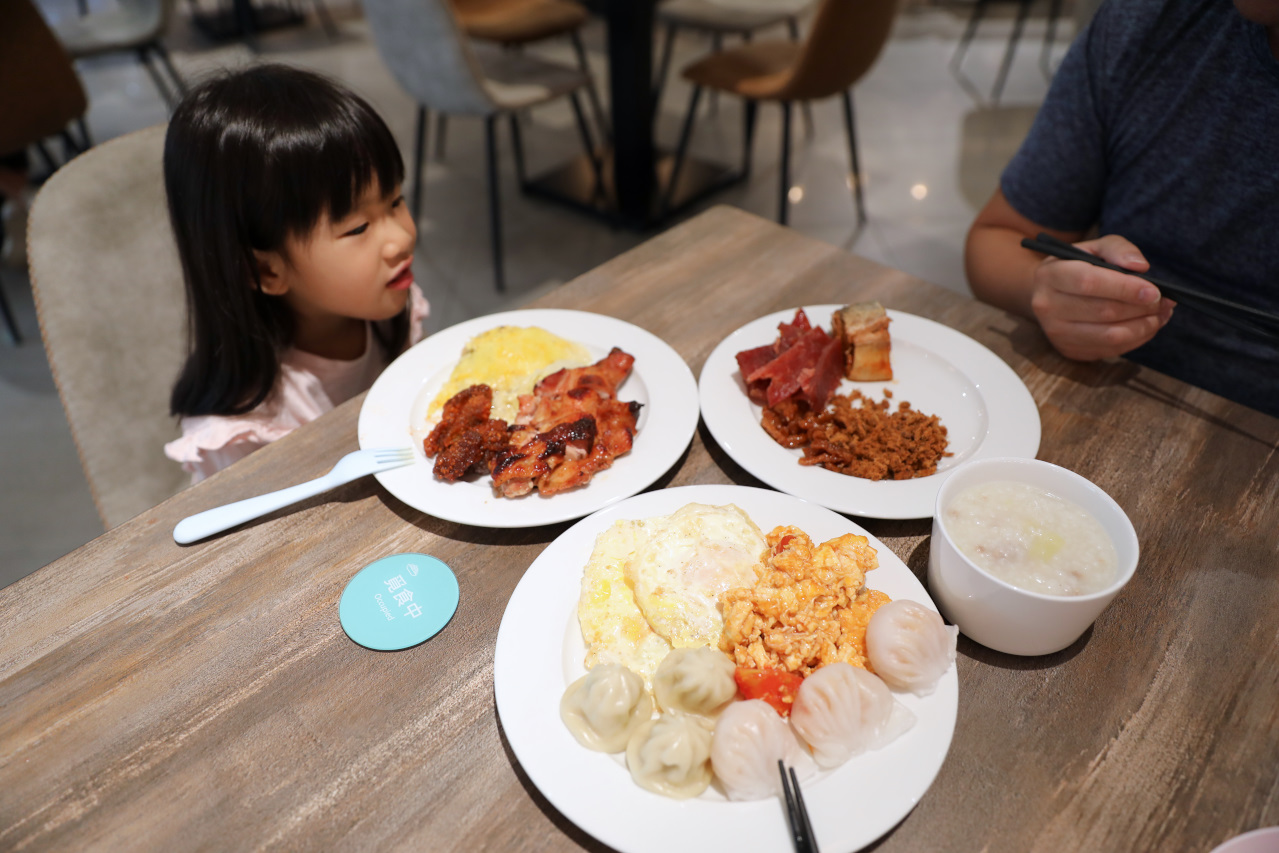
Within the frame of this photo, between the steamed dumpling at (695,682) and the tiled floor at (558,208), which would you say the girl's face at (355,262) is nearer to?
the steamed dumpling at (695,682)

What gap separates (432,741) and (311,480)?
0.46 m

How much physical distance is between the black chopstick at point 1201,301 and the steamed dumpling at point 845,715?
795 millimetres

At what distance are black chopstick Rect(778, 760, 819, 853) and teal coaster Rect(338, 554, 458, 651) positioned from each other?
1.42 feet

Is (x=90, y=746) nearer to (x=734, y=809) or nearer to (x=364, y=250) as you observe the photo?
(x=734, y=809)

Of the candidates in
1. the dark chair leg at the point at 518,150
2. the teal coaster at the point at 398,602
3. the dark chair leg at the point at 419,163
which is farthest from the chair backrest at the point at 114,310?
the dark chair leg at the point at 518,150

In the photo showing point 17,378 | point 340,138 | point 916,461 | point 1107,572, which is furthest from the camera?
point 17,378

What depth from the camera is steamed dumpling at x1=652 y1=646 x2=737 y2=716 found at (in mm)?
732

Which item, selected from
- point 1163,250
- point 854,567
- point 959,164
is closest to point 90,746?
point 854,567

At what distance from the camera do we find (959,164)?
4496 millimetres

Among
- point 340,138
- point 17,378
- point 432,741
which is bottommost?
point 17,378

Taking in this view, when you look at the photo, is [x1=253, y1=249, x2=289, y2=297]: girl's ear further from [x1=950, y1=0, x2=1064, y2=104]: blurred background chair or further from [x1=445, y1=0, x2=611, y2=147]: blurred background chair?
[x1=950, y1=0, x2=1064, y2=104]: blurred background chair

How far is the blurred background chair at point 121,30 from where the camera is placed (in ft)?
13.3

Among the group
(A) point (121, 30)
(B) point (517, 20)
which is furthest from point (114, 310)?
(A) point (121, 30)

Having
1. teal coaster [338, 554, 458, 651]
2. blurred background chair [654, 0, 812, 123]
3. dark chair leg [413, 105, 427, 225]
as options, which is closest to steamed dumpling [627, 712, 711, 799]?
teal coaster [338, 554, 458, 651]
